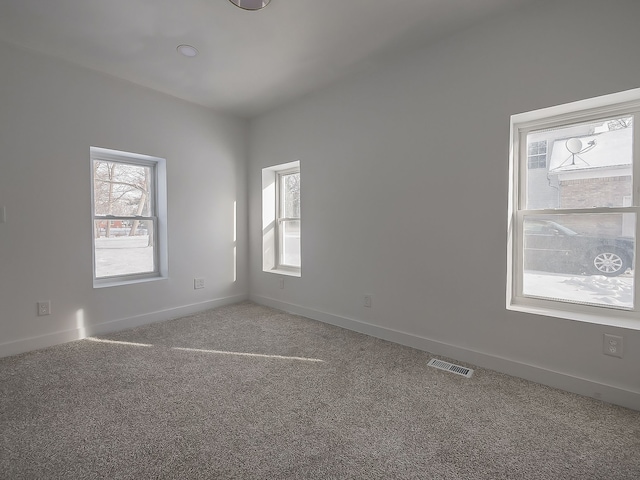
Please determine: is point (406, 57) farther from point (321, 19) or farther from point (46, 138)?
point (46, 138)

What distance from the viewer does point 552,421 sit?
5.70 ft

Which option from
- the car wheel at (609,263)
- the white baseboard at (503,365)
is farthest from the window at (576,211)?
the white baseboard at (503,365)

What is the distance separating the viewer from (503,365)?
2305 mm

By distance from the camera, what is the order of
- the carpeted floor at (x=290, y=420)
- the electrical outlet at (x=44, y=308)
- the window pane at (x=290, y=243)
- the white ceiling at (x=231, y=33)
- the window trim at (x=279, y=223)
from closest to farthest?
the carpeted floor at (x=290, y=420) < the white ceiling at (x=231, y=33) < the electrical outlet at (x=44, y=308) < the window pane at (x=290, y=243) < the window trim at (x=279, y=223)

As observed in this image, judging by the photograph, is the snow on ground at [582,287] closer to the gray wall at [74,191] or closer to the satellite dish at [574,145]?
the satellite dish at [574,145]

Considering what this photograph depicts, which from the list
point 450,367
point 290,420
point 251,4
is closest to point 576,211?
point 450,367

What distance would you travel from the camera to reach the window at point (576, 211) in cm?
201

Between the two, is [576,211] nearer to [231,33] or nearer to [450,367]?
[450,367]

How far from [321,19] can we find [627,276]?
2.74m

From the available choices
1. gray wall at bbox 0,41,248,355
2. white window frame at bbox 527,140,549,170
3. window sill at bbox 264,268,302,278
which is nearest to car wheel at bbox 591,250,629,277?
white window frame at bbox 527,140,549,170

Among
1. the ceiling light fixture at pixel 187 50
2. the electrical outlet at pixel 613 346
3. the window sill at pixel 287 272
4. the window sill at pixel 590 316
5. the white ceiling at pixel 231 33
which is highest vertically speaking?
the white ceiling at pixel 231 33

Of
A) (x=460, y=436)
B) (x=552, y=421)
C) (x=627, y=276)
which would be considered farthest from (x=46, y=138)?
(x=627, y=276)

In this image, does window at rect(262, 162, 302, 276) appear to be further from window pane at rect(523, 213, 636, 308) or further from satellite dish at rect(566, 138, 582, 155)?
satellite dish at rect(566, 138, 582, 155)

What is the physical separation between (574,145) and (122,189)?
4.25 meters
